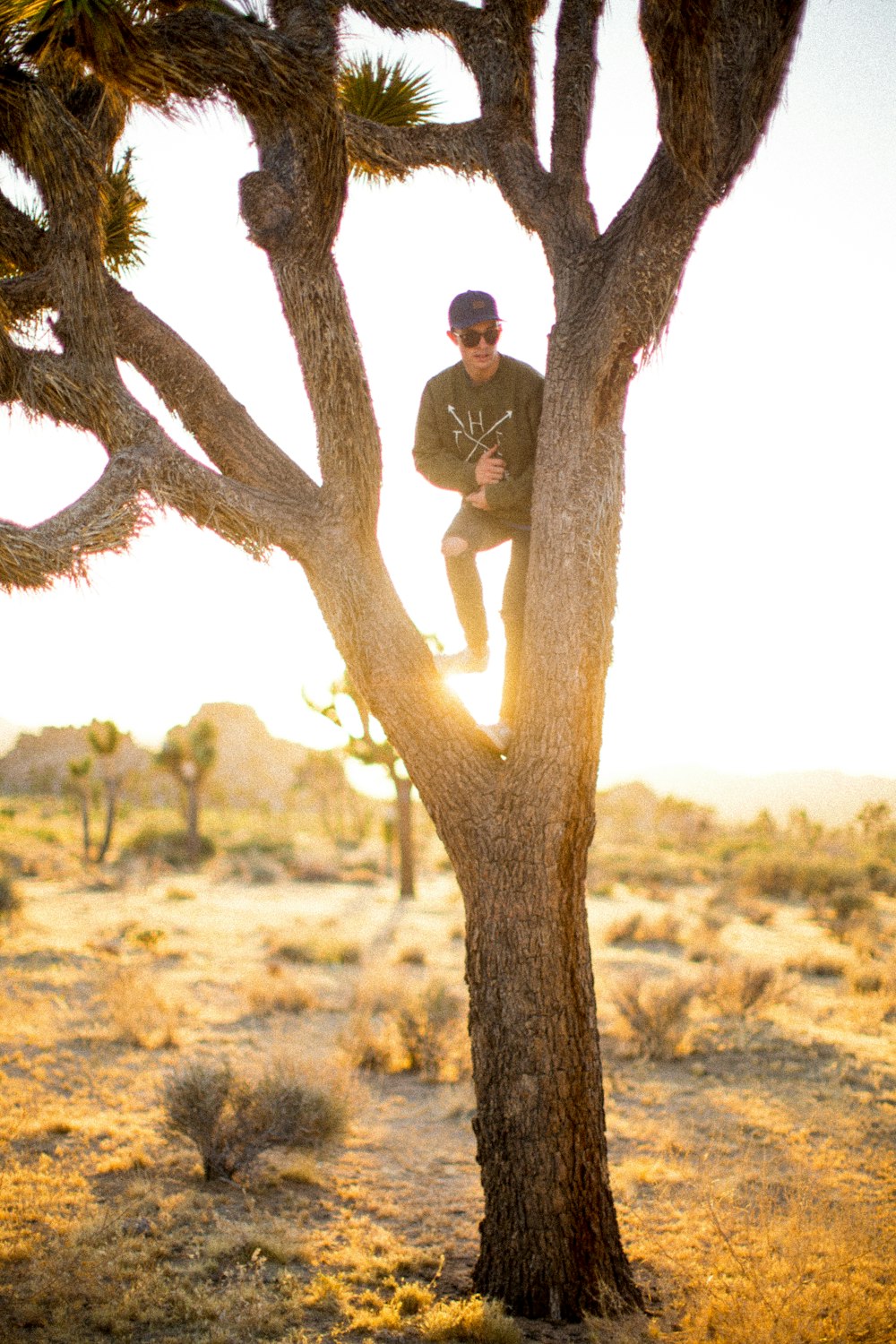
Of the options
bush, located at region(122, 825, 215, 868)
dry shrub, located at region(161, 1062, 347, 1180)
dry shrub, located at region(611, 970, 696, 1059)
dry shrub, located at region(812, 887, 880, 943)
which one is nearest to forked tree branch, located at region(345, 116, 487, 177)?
dry shrub, located at region(161, 1062, 347, 1180)

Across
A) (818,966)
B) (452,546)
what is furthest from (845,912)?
(452,546)

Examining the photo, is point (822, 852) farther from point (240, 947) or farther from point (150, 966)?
point (150, 966)

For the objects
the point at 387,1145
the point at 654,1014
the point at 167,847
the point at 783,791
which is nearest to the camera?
the point at 387,1145

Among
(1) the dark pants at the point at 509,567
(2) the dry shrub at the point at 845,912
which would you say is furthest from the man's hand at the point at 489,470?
(2) the dry shrub at the point at 845,912

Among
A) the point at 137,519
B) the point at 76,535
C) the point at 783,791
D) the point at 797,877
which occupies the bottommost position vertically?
the point at 797,877

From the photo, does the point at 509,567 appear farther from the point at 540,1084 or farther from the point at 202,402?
the point at 540,1084

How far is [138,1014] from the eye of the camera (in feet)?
30.7

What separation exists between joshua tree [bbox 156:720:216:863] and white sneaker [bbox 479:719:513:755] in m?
27.3

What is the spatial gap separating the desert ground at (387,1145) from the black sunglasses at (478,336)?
164 inches

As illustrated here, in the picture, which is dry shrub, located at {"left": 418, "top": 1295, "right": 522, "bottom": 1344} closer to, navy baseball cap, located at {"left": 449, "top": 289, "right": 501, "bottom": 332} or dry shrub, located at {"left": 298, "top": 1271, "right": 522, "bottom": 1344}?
dry shrub, located at {"left": 298, "top": 1271, "right": 522, "bottom": 1344}

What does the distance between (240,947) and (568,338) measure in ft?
43.1

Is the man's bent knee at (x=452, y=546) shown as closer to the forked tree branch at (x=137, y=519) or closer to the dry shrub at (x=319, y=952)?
the forked tree branch at (x=137, y=519)

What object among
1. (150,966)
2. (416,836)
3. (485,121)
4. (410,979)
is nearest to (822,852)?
(416,836)

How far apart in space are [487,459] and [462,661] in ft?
3.29
